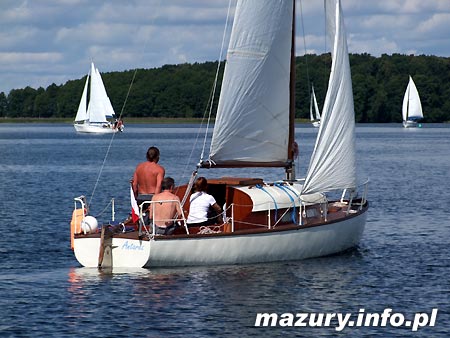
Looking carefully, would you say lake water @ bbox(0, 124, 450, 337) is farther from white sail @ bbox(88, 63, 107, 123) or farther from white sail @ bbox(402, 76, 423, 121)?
white sail @ bbox(402, 76, 423, 121)

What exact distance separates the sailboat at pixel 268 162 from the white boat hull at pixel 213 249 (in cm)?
3

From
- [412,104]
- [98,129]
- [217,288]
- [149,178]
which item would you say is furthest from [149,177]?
[412,104]

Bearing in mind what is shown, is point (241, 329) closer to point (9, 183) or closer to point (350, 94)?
point (350, 94)

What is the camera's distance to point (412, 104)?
15475cm

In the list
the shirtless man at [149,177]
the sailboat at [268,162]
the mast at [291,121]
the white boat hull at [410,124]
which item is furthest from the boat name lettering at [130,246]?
the white boat hull at [410,124]

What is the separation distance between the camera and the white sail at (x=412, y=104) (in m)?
153

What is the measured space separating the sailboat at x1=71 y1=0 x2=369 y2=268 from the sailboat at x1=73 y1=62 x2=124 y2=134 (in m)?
86.1

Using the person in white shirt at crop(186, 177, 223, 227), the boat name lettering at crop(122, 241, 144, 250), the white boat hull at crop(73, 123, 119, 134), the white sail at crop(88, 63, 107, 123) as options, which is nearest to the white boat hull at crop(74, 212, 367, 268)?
the boat name lettering at crop(122, 241, 144, 250)

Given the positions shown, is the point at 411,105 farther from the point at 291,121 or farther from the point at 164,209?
the point at 164,209

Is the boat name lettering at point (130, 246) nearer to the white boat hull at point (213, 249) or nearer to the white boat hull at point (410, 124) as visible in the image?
the white boat hull at point (213, 249)

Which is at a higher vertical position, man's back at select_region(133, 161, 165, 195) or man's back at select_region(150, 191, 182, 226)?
man's back at select_region(133, 161, 165, 195)

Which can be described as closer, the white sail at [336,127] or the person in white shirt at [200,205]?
the person in white shirt at [200,205]

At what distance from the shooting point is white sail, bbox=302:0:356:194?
25.5m

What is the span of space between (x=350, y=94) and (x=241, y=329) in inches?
371
